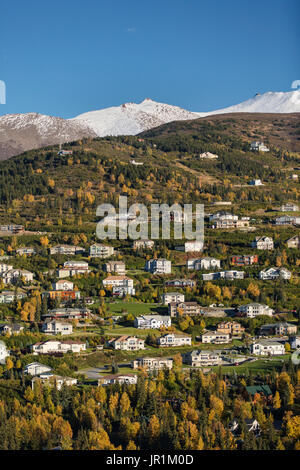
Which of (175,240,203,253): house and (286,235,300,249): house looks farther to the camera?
(286,235,300,249): house

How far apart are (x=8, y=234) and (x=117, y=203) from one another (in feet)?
48.2

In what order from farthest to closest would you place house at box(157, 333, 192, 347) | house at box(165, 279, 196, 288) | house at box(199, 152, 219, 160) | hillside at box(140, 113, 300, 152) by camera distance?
hillside at box(140, 113, 300, 152) → house at box(199, 152, 219, 160) → house at box(165, 279, 196, 288) → house at box(157, 333, 192, 347)

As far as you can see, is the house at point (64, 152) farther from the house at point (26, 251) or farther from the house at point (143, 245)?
the house at point (26, 251)

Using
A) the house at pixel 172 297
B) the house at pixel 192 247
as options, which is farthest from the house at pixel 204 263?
the house at pixel 172 297

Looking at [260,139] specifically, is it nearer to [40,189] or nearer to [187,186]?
[187,186]

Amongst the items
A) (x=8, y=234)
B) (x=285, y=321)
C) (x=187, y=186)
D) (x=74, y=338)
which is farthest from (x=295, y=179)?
(x=74, y=338)

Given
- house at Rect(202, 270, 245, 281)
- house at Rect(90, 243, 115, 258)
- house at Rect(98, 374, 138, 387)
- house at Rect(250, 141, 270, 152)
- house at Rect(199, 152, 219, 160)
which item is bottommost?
house at Rect(98, 374, 138, 387)

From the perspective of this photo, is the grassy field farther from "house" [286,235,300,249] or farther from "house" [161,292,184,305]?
"house" [286,235,300,249]

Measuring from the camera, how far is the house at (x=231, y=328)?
52469mm

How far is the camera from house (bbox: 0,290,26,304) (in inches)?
2257

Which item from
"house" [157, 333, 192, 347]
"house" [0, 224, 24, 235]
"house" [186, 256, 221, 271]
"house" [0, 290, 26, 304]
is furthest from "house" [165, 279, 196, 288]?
"house" [0, 224, 24, 235]

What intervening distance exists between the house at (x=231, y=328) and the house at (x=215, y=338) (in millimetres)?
1003

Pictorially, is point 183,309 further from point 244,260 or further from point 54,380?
point 54,380

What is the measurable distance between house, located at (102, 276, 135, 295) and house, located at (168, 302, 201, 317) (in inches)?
205
